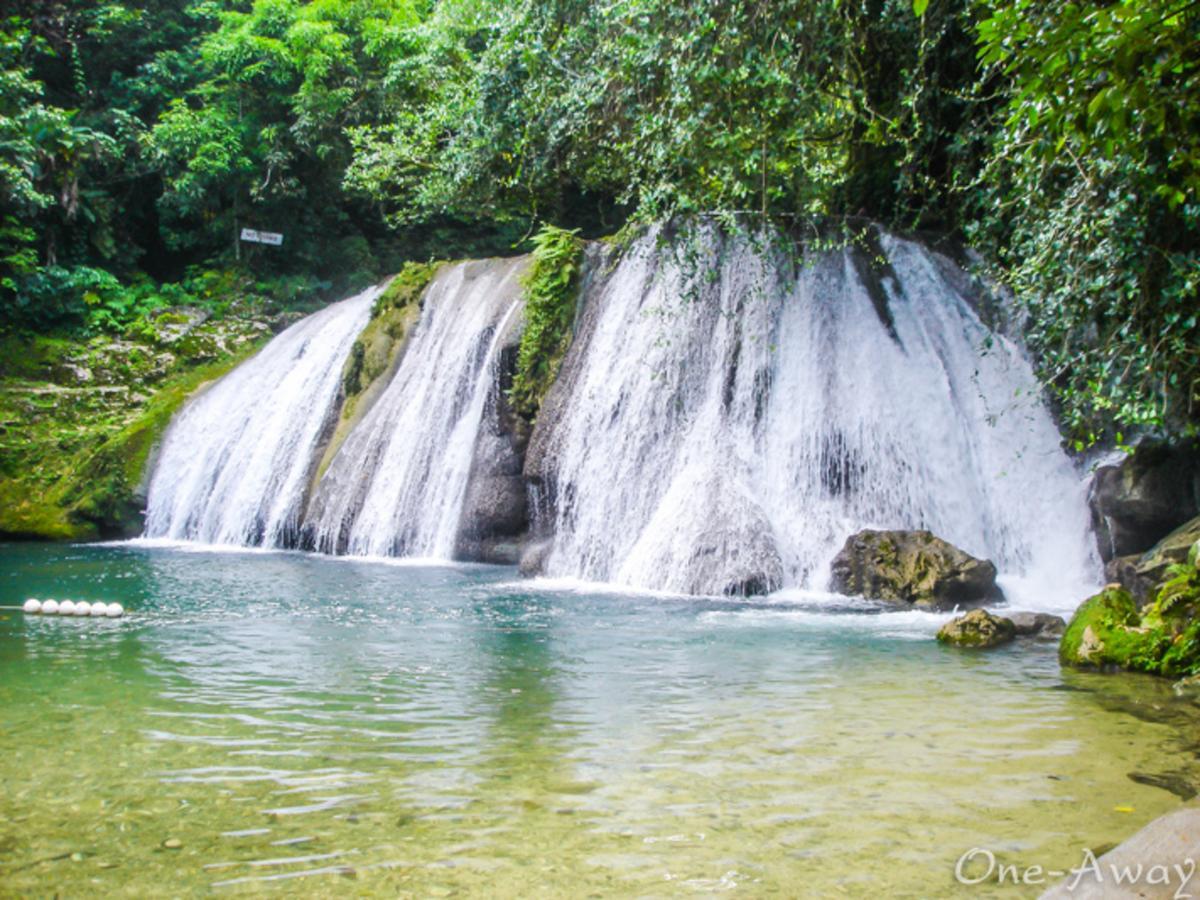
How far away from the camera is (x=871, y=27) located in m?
11.3

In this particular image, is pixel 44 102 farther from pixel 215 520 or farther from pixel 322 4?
pixel 215 520

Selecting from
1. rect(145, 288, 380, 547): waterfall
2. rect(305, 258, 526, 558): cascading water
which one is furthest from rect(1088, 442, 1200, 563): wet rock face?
rect(145, 288, 380, 547): waterfall

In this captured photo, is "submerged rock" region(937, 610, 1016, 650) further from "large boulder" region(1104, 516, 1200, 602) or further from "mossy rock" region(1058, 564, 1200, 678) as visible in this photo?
"large boulder" region(1104, 516, 1200, 602)

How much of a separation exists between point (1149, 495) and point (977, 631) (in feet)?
11.5

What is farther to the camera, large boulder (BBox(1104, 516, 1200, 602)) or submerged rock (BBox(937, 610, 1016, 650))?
large boulder (BBox(1104, 516, 1200, 602))

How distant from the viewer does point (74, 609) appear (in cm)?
868

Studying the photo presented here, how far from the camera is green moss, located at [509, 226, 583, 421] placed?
14570mm

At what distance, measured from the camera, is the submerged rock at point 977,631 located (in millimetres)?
7129

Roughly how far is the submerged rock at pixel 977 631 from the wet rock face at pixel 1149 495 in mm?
3077

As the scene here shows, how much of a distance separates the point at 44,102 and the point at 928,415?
81.5 ft

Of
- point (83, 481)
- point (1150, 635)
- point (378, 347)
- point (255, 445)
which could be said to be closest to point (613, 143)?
→ point (378, 347)

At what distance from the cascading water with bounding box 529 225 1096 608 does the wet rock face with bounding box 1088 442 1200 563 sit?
940 millimetres

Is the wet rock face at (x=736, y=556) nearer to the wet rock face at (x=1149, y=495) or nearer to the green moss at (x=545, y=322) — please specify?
the wet rock face at (x=1149, y=495)

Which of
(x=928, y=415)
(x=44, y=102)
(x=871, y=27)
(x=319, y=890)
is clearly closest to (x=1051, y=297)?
(x=928, y=415)
